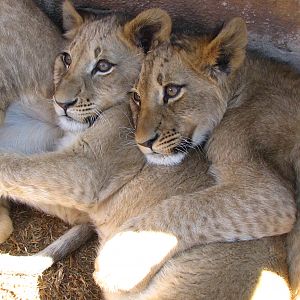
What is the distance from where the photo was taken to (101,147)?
3.18m

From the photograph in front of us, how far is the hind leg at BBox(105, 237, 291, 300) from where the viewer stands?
280 cm

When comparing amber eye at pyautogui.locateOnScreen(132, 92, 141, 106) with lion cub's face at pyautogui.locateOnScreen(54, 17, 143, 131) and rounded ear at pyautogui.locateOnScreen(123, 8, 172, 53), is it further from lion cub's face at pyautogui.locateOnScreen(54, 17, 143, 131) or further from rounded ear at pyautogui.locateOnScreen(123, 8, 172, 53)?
rounded ear at pyautogui.locateOnScreen(123, 8, 172, 53)

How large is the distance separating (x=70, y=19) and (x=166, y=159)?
2.76ft

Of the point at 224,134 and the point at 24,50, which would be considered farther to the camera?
the point at 24,50

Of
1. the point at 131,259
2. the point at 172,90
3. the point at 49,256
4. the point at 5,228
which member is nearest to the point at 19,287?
the point at 49,256

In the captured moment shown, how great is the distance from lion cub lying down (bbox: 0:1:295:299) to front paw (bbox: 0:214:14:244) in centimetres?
17

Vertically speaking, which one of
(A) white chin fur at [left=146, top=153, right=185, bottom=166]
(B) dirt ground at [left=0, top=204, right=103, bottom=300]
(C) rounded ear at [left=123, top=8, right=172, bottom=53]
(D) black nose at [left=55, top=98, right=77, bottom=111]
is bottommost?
(B) dirt ground at [left=0, top=204, right=103, bottom=300]

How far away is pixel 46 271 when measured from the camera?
324cm

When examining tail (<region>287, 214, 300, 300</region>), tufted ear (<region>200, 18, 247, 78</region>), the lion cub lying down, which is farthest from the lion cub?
tail (<region>287, 214, 300, 300</region>)

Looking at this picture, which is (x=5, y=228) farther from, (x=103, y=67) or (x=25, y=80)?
(x=103, y=67)

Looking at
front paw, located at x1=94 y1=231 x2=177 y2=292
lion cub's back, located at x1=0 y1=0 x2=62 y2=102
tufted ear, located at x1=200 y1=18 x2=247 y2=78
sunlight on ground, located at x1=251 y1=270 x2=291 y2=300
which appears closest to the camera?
sunlight on ground, located at x1=251 y1=270 x2=291 y2=300

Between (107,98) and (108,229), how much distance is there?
572mm

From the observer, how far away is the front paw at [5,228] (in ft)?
10.8

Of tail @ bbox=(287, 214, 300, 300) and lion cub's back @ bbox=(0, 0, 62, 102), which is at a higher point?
lion cub's back @ bbox=(0, 0, 62, 102)
